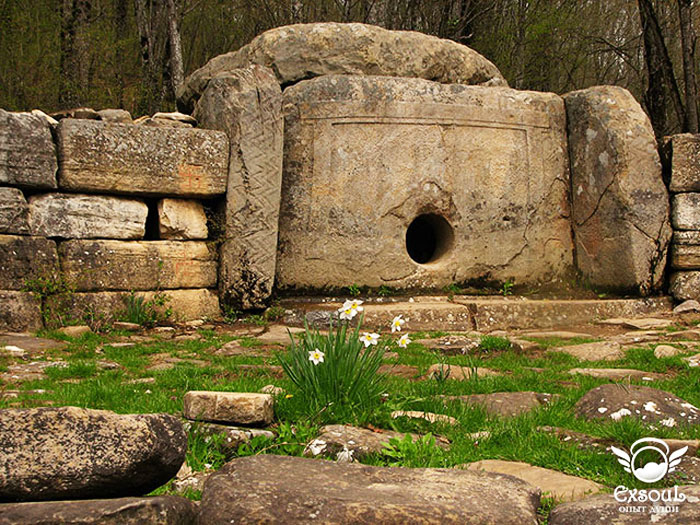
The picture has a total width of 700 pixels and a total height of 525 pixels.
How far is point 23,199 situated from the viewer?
573cm

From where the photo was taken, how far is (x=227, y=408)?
2.77 metres

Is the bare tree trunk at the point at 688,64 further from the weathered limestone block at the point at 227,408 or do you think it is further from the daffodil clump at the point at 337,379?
the weathered limestone block at the point at 227,408

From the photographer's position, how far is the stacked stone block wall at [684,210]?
7.29 m

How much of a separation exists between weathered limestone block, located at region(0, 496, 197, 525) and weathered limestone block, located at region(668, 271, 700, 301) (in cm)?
668

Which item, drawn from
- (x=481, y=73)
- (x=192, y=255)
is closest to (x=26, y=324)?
(x=192, y=255)

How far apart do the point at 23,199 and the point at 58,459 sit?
448 cm

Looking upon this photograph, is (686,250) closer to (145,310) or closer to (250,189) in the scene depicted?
(250,189)

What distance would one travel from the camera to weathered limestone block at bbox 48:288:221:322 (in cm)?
581

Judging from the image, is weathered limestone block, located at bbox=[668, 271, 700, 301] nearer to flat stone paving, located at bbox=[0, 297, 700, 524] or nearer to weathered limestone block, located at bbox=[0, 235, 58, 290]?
flat stone paving, located at bbox=[0, 297, 700, 524]

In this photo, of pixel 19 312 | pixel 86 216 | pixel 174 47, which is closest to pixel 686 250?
pixel 86 216

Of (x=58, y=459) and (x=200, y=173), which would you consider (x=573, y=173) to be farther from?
(x=58, y=459)

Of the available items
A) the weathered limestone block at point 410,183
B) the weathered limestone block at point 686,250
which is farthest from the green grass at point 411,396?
the weathered limestone block at point 686,250

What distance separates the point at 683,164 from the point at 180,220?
513cm

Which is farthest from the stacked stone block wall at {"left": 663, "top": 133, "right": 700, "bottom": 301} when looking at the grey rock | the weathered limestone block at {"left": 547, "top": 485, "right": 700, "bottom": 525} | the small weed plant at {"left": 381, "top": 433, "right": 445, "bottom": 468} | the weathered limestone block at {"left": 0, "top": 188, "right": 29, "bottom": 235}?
the weathered limestone block at {"left": 0, "top": 188, "right": 29, "bottom": 235}
